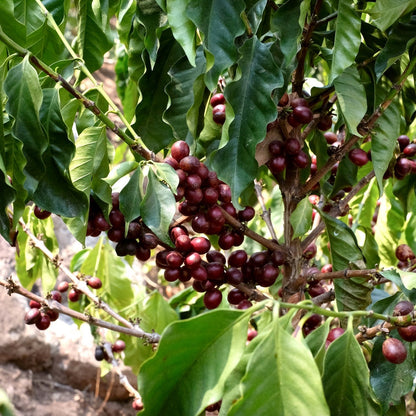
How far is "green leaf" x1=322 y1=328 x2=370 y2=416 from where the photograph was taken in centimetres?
72

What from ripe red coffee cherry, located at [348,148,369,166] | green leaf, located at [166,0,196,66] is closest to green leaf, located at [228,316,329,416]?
green leaf, located at [166,0,196,66]

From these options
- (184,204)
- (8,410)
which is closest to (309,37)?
(184,204)

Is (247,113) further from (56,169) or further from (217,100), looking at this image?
(56,169)

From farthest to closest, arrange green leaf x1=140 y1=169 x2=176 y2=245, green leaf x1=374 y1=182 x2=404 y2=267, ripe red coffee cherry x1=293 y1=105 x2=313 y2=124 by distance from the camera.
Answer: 1. green leaf x1=374 y1=182 x2=404 y2=267
2. ripe red coffee cherry x1=293 y1=105 x2=313 y2=124
3. green leaf x1=140 y1=169 x2=176 y2=245

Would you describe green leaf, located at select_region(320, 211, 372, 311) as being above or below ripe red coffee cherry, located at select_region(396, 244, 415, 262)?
above

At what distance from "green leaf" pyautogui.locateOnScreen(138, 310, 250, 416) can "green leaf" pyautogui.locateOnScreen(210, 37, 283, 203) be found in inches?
9.9

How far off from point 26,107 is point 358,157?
0.56 meters

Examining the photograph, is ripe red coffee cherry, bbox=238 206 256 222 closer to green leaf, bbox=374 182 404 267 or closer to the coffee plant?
the coffee plant

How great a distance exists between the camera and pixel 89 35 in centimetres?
116

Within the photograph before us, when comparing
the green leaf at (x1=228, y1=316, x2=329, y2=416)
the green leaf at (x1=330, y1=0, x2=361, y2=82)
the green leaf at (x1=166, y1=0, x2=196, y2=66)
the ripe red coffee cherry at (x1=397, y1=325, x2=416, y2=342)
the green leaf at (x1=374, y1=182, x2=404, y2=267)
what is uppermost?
the green leaf at (x1=166, y1=0, x2=196, y2=66)

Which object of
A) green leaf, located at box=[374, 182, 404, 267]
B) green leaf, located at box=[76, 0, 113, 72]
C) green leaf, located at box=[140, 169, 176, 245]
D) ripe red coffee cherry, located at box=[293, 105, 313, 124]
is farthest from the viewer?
green leaf, located at box=[374, 182, 404, 267]

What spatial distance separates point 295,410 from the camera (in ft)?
2.06

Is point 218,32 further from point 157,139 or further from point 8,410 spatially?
point 8,410

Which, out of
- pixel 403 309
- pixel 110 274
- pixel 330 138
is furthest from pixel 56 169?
pixel 110 274
